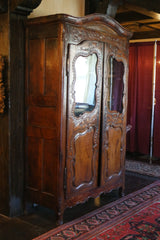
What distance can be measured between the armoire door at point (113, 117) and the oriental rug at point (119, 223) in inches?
14.0

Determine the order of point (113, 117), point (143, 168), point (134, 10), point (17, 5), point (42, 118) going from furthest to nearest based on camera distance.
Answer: point (143, 168), point (134, 10), point (113, 117), point (42, 118), point (17, 5)

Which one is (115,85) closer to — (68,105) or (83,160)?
(68,105)

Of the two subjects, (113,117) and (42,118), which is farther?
(113,117)

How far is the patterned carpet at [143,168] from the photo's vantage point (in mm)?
5122

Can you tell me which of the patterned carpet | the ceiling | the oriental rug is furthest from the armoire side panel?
the patterned carpet

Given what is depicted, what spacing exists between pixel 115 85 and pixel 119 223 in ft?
5.14

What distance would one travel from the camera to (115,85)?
3.79 metres

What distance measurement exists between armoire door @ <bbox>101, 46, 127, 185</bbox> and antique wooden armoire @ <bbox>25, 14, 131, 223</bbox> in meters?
0.01

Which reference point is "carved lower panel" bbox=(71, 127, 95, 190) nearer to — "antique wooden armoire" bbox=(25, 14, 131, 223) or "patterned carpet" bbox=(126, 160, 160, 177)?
"antique wooden armoire" bbox=(25, 14, 131, 223)

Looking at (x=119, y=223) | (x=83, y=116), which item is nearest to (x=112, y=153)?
(x=83, y=116)

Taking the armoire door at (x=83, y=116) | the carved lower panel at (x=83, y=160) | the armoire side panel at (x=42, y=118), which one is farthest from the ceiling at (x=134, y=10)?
the carved lower panel at (x=83, y=160)

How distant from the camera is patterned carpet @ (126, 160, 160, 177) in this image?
202 inches

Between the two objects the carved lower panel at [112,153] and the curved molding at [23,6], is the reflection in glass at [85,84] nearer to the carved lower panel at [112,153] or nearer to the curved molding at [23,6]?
the carved lower panel at [112,153]

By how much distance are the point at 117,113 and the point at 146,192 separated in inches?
46.6
